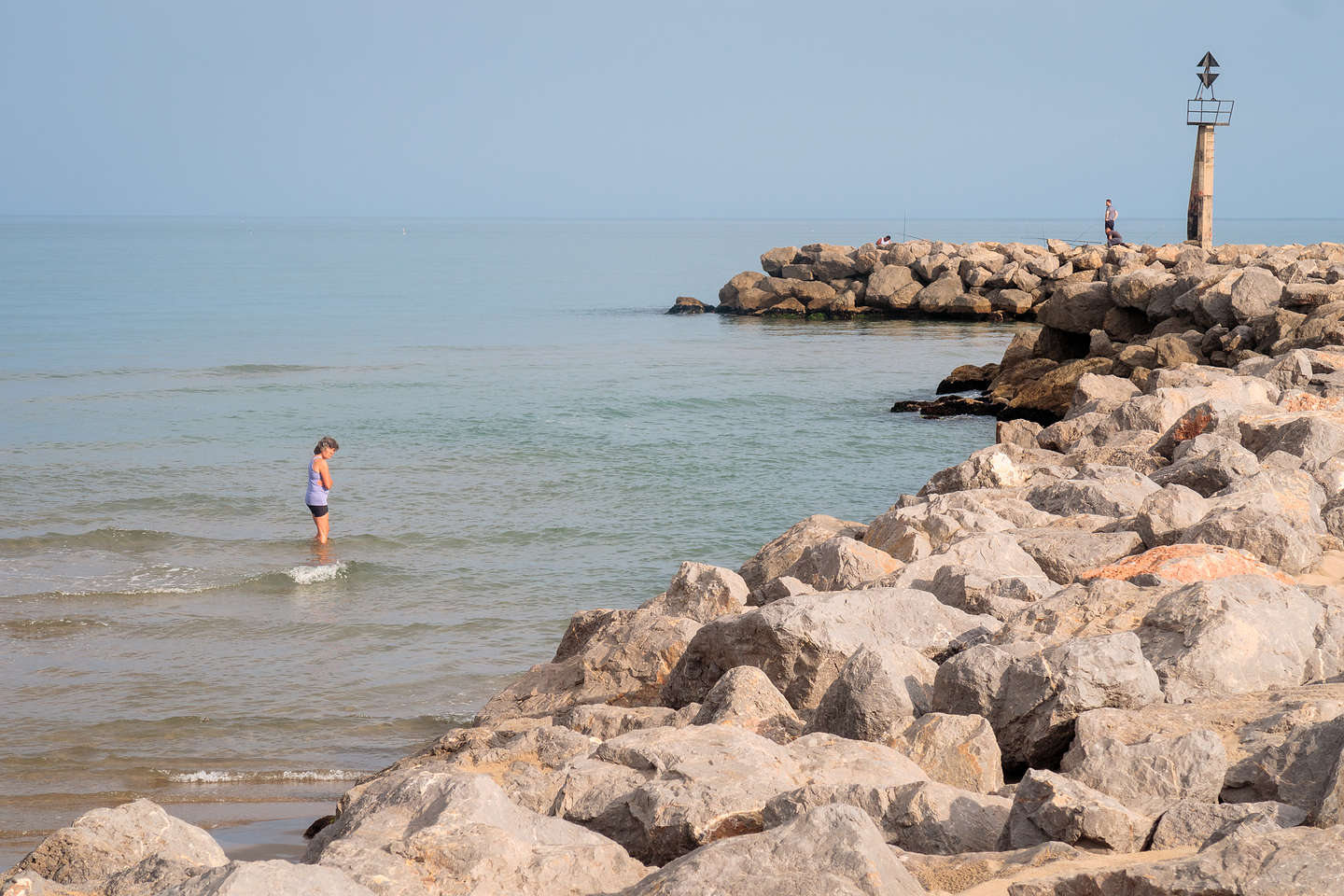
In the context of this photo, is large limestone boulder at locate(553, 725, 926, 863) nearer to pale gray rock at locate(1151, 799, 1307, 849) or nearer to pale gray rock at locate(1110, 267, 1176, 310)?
pale gray rock at locate(1151, 799, 1307, 849)

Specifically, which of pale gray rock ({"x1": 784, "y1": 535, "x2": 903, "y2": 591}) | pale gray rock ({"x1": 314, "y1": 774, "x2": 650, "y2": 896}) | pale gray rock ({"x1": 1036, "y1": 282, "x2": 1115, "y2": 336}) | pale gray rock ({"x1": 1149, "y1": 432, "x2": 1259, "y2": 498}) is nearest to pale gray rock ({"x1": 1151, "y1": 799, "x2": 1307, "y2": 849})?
pale gray rock ({"x1": 314, "y1": 774, "x2": 650, "y2": 896})

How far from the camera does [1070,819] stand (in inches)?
145

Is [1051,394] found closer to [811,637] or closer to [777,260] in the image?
[811,637]

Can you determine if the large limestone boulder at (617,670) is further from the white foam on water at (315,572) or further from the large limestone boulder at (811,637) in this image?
the white foam on water at (315,572)

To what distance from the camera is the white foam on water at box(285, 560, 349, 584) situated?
13.0 meters

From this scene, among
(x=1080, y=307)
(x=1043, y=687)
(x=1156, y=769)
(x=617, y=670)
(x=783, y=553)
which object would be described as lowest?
(x=617, y=670)

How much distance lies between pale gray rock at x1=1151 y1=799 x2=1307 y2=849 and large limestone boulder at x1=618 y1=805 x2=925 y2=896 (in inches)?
33.6

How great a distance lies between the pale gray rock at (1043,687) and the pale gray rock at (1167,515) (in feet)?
8.36

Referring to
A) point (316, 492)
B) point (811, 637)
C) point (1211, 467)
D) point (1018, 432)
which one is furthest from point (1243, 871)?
point (316, 492)

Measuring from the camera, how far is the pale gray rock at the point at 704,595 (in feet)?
23.1

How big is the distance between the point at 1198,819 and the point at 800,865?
52.4 inches

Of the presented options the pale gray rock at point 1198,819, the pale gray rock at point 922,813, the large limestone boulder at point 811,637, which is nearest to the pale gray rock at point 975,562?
the large limestone boulder at point 811,637

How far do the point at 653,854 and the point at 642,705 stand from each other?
2182mm

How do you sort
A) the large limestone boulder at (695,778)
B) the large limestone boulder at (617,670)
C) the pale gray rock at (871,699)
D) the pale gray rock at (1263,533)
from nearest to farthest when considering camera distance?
1. the large limestone boulder at (695,778)
2. the pale gray rock at (871,699)
3. the large limestone boulder at (617,670)
4. the pale gray rock at (1263,533)
